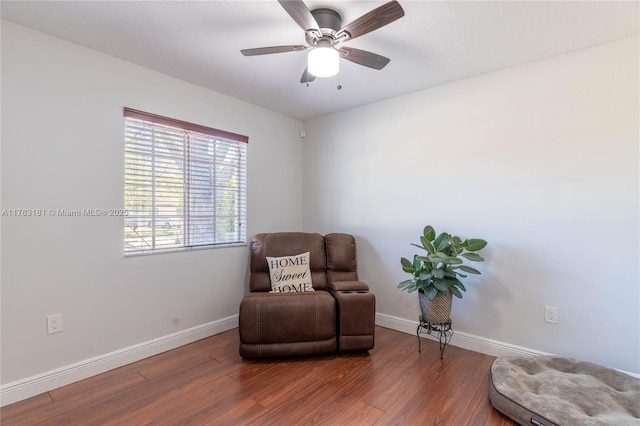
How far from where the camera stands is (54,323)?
207 cm

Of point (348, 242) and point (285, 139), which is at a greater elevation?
point (285, 139)

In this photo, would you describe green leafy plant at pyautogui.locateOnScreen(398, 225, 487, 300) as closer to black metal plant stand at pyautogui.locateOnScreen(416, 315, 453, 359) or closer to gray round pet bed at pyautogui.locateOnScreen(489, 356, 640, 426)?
black metal plant stand at pyautogui.locateOnScreen(416, 315, 453, 359)

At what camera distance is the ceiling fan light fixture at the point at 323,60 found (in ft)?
5.85

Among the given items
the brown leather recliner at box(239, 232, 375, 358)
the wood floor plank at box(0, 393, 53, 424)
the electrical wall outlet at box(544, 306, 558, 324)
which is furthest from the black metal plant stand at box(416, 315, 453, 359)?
the wood floor plank at box(0, 393, 53, 424)

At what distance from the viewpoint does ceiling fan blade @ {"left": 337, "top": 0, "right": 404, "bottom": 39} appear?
4.77 feet

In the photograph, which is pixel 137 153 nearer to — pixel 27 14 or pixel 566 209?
pixel 27 14

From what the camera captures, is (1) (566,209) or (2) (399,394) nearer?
(2) (399,394)

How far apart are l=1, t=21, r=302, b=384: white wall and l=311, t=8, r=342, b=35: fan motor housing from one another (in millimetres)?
1617

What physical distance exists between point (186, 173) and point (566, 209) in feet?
10.7

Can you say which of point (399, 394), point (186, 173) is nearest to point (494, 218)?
point (399, 394)

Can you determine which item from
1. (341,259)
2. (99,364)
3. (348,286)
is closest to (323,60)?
(348,286)

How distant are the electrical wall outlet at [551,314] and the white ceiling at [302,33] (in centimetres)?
200

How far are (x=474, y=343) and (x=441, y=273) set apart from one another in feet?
2.73

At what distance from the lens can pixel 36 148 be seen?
6.55 feet
